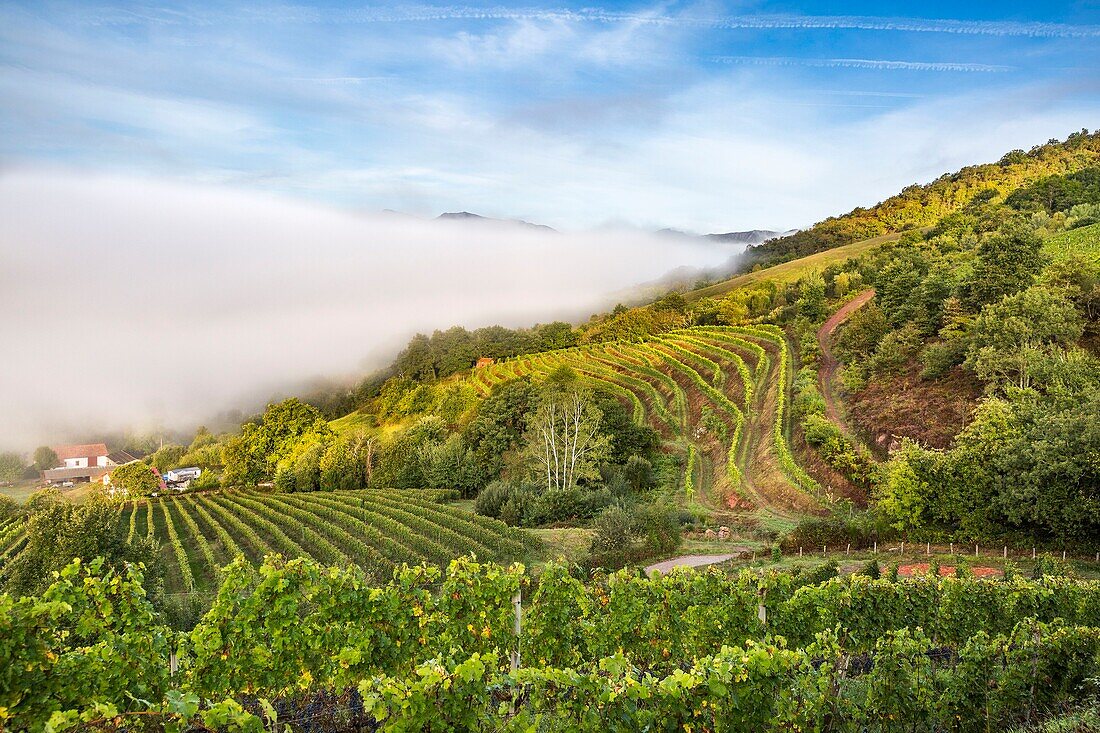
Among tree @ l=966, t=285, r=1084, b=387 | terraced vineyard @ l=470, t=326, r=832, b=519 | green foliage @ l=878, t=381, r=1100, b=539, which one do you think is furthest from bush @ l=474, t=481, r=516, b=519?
tree @ l=966, t=285, r=1084, b=387

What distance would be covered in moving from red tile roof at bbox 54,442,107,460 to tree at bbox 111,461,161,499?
53.1 m

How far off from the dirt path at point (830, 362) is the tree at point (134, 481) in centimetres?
7332

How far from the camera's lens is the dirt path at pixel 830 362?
4372 cm

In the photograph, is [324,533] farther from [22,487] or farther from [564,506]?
[22,487]

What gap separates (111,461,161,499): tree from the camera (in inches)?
2689

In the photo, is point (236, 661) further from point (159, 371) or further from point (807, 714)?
point (159, 371)

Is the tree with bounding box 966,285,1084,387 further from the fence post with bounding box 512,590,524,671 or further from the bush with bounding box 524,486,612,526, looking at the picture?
the fence post with bounding box 512,590,524,671

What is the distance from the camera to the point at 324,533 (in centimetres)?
4144

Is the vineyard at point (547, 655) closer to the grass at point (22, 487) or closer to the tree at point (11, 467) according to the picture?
the grass at point (22, 487)

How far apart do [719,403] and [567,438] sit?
1527 cm

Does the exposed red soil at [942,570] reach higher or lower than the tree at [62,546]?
lower

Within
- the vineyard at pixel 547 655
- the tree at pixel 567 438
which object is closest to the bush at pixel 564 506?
the tree at pixel 567 438

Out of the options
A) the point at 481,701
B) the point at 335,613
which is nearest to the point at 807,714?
the point at 481,701

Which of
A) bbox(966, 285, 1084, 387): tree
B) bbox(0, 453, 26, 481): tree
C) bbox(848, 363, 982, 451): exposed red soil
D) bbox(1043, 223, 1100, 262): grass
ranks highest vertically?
bbox(1043, 223, 1100, 262): grass
